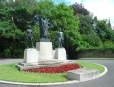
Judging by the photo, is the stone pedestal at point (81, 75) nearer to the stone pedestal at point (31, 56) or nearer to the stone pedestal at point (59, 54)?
the stone pedestal at point (31, 56)

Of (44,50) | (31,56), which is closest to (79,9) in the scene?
(44,50)

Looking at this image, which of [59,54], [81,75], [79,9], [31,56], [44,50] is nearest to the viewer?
[81,75]

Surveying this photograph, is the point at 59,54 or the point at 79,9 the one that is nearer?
the point at 59,54

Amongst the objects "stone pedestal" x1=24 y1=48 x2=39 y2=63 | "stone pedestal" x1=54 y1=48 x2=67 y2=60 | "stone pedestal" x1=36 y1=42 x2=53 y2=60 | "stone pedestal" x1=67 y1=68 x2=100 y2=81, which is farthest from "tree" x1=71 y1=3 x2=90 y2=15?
"stone pedestal" x1=67 y1=68 x2=100 y2=81

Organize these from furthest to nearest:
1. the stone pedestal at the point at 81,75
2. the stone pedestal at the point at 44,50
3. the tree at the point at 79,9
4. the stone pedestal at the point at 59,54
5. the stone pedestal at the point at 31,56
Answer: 1. the tree at the point at 79,9
2. the stone pedestal at the point at 59,54
3. the stone pedestal at the point at 44,50
4. the stone pedestal at the point at 31,56
5. the stone pedestal at the point at 81,75

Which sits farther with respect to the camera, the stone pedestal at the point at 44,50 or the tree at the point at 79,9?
the tree at the point at 79,9

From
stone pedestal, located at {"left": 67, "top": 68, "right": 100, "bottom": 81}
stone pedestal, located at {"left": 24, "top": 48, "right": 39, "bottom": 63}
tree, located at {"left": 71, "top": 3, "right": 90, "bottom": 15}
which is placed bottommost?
stone pedestal, located at {"left": 67, "top": 68, "right": 100, "bottom": 81}

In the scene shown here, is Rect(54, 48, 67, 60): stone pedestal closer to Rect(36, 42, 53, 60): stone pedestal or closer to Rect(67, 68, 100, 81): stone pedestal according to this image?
Rect(36, 42, 53, 60): stone pedestal

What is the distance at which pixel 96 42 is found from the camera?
47219mm

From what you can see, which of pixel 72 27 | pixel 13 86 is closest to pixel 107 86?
pixel 13 86

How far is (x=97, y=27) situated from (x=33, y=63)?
42.5 m

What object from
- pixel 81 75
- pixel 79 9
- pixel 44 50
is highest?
pixel 79 9

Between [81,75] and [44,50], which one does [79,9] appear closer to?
[44,50]

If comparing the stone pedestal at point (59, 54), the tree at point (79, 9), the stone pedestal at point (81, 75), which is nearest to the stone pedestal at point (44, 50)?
the stone pedestal at point (59, 54)
